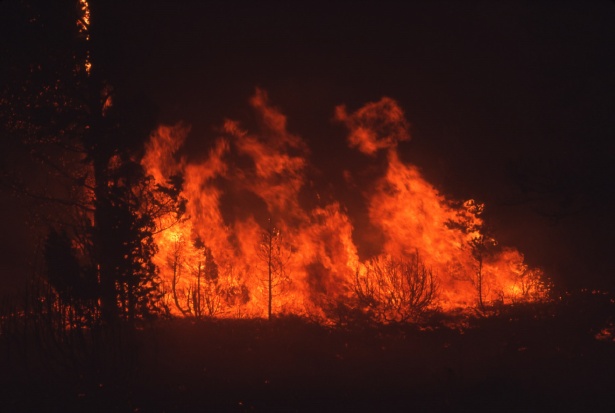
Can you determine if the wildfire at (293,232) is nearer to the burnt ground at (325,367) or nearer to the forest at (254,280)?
the forest at (254,280)

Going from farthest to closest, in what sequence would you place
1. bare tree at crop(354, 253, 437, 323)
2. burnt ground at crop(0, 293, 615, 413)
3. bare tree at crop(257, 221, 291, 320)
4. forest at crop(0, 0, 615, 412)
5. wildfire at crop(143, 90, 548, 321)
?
wildfire at crop(143, 90, 548, 321)
bare tree at crop(257, 221, 291, 320)
bare tree at crop(354, 253, 437, 323)
forest at crop(0, 0, 615, 412)
burnt ground at crop(0, 293, 615, 413)

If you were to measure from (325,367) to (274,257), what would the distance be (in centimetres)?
629

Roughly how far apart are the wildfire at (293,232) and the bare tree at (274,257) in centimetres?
4

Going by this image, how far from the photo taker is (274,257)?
1677cm

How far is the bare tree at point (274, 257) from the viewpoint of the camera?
16859mm

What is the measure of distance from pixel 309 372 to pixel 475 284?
11.6 m

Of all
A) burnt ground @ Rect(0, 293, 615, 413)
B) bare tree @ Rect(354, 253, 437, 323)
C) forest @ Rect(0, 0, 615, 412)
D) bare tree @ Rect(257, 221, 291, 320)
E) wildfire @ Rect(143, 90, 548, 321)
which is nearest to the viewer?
burnt ground @ Rect(0, 293, 615, 413)

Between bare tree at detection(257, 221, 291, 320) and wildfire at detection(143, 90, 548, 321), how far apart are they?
0.13 feet

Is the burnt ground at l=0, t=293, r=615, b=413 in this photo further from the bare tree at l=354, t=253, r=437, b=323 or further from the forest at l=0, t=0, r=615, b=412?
the bare tree at l=354, t=253, r=437, b=323

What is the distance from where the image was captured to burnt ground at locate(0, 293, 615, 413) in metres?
8.19

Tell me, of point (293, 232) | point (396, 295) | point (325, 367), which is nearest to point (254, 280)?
point (293, 232)

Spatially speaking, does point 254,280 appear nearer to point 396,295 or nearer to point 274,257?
point 274,257

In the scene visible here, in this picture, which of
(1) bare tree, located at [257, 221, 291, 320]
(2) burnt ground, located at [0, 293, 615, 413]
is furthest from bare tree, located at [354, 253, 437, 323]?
(1) bare tree, located at [257, 221, 291, 320]

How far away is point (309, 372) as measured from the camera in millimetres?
10531
